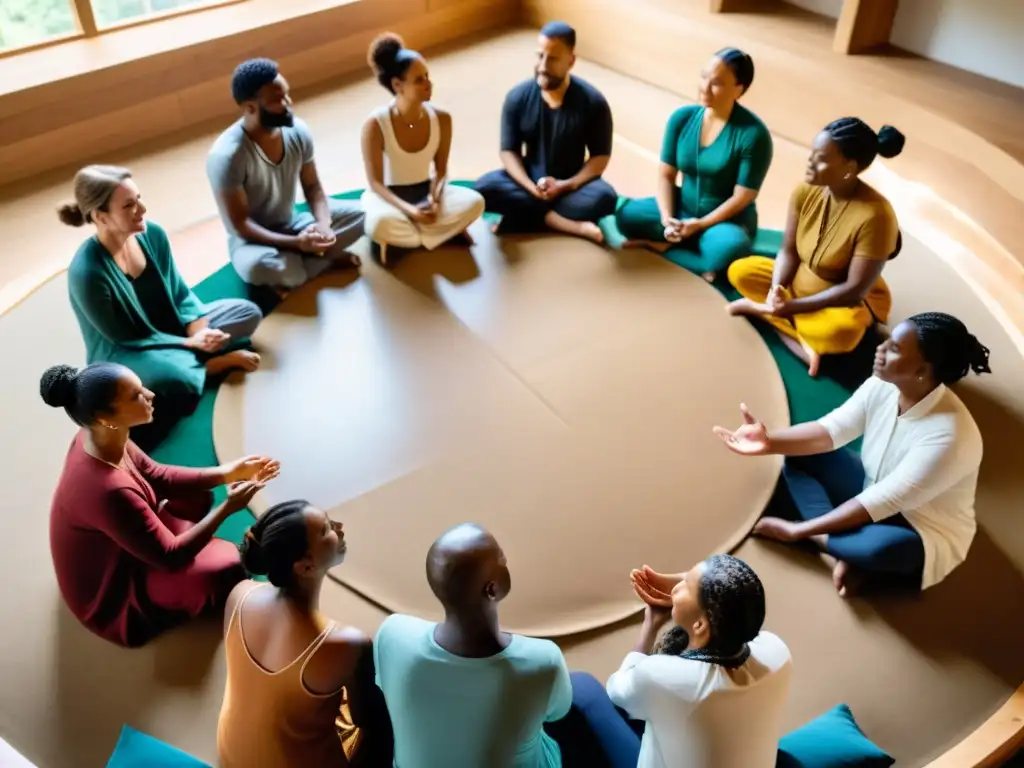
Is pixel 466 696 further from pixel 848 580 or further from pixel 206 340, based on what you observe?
pixel 206 340

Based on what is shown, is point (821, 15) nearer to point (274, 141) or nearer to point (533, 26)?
point (533, 26)

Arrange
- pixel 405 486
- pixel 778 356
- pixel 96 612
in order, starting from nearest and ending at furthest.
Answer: pixel 96 612
pixel 405 486
pixel 778 356

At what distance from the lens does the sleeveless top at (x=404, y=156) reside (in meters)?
3.90

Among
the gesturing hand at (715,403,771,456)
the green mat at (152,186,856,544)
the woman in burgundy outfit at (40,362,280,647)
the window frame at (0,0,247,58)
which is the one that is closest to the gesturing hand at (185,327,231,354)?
the green mat at (152,186,856,544)

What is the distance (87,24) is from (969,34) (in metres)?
4.77

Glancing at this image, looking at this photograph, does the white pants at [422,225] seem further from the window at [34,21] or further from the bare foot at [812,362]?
the window at [34,21]

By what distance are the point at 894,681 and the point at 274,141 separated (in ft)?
9.47

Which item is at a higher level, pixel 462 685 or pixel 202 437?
pixel 462 685

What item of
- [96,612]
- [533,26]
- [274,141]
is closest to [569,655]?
[96,612]

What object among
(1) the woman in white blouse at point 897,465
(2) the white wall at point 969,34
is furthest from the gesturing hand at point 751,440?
(2) the white wall at point 969,34

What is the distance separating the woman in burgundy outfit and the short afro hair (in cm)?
146

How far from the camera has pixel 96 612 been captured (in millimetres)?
2506

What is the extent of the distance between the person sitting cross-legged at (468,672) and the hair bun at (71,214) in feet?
6.09

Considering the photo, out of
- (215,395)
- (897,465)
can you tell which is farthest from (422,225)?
(897,465)
